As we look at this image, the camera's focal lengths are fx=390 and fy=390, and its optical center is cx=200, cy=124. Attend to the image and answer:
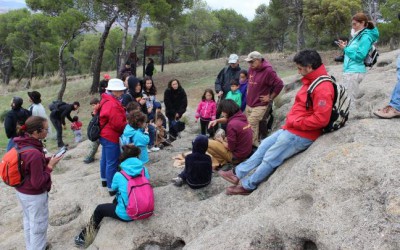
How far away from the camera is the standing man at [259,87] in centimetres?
725

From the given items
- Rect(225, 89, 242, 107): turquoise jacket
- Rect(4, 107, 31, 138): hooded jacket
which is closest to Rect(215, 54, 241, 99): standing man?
Rect(225, 89, 242, 107): turquoise jacket

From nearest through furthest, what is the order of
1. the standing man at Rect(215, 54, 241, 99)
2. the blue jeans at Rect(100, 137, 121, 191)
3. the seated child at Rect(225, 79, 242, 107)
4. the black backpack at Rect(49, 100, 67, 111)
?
1. the blue jeans at Rect(100, 137, 121, 191)
2. the seated child at Rect(225, 79, 242, 107)
3. the standing man at Rect(215, 54, 241, 99)
4. the black backpack at Rect(49, 100, 67, 111)

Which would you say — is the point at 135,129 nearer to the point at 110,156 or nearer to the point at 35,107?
the point at 110,156

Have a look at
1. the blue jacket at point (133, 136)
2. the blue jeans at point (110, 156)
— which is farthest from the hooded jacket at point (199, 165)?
the blue jeans at point (110, 156)

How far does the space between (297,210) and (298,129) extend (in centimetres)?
117

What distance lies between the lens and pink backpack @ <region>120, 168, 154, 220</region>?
5.17m

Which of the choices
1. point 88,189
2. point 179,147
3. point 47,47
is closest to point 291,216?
point 88,189

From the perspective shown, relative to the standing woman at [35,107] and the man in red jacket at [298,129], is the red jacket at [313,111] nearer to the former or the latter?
the man in red jacket at [298,129]

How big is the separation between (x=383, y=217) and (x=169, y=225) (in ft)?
9.23

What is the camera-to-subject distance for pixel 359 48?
5.86 metres

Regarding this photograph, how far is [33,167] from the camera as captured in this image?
16.0 ft

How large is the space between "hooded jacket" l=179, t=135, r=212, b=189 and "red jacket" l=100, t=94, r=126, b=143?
138 centimetres

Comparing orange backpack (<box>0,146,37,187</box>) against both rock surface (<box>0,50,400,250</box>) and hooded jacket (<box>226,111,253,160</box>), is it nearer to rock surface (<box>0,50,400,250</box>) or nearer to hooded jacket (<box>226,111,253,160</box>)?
rock surface (<box>0,50,400,250</box>)

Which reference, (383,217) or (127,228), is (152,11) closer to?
(127,228)
